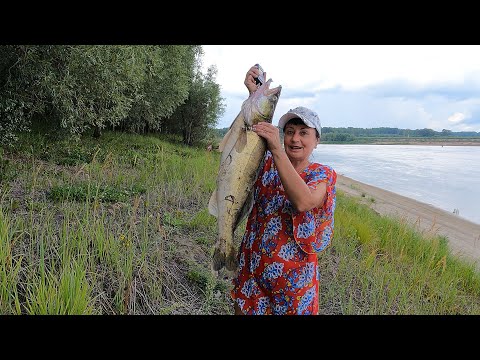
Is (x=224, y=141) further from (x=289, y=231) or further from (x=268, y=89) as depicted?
(x=289, y=231)

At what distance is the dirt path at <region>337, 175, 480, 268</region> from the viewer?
13.4 metres

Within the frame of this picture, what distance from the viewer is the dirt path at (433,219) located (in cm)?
1338

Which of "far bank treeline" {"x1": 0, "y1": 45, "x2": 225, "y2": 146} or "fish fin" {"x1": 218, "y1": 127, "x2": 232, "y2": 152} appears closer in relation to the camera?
"fish fin" {"x1": 218, "y1": 127, "x2": 232, "y2": 152}

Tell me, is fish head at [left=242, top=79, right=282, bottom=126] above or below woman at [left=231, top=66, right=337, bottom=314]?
above

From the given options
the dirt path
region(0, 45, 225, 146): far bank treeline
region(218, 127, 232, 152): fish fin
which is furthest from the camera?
the dirt path

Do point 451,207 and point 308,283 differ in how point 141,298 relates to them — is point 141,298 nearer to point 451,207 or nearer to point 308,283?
point 308,283

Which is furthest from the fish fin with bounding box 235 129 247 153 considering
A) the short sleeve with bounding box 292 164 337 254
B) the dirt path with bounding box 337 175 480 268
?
the dirt path with bounding box 337 175 480 268

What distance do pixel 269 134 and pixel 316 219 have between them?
0.56m

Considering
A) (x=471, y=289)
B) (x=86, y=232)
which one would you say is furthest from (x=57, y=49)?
(x=471, y=289)

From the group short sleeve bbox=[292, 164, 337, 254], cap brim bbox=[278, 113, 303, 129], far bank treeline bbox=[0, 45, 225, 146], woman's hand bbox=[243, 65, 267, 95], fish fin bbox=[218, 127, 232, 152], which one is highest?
far bank treeline bbox=[0, 45, 225, 146]

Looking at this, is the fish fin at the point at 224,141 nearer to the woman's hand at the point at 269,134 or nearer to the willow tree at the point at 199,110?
the woman's hand at the point at 269,134

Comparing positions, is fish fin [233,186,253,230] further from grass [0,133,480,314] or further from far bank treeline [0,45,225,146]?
far bank treeline [0,45,225,146]

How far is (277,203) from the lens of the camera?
214 centimetres

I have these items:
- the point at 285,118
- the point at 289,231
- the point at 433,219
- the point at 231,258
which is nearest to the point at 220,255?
the point at 231,258
